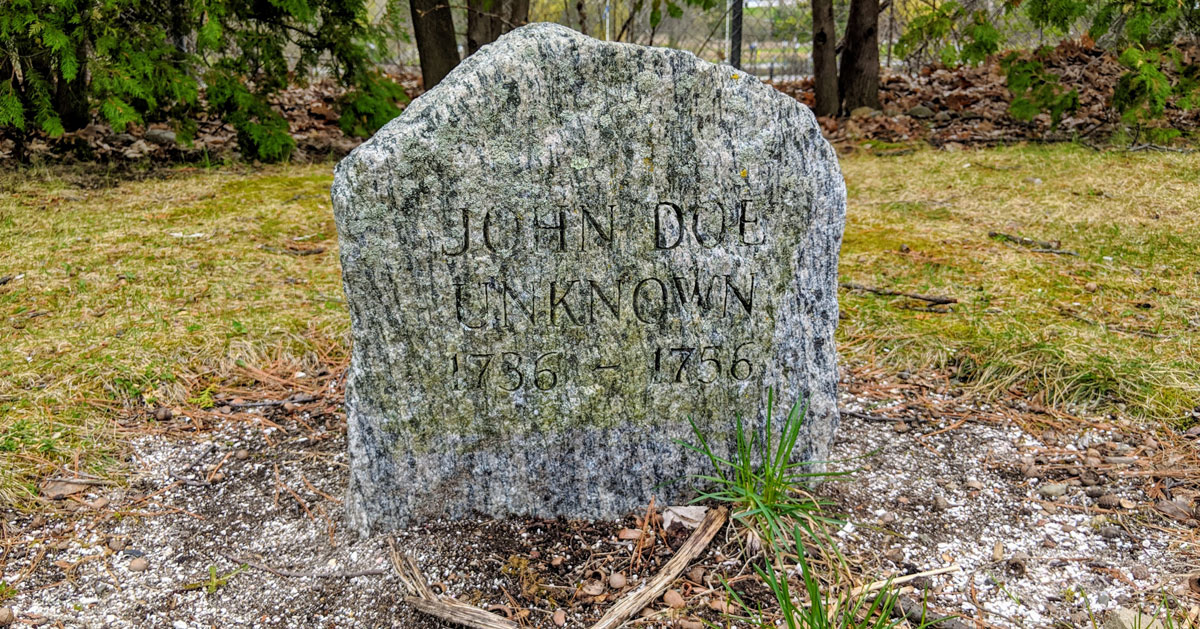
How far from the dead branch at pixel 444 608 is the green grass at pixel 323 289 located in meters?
1.31

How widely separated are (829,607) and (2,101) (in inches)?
229

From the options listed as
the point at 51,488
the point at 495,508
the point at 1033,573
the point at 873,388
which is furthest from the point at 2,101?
the point at 1033,573

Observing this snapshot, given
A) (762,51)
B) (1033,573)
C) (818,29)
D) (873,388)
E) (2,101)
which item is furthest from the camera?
(762,51)

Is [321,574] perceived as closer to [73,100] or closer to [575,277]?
[575,277]

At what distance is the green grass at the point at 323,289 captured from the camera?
128 inches

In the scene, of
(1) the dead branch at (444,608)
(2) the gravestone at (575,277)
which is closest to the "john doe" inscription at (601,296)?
(2) the gravestone at (575,277)

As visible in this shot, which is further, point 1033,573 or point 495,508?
point 495,508

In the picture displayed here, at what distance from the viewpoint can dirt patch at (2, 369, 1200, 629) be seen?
2.28m

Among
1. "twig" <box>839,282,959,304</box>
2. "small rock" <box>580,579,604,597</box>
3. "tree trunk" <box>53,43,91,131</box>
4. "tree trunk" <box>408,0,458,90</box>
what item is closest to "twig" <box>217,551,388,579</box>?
"small rock" <box>580,579,604,597</box>

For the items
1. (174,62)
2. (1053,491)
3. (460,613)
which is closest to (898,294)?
(1053,491)

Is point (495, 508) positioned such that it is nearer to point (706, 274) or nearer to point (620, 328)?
point (620, 328)

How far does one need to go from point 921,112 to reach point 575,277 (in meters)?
7.07

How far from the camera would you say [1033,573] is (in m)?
2.38

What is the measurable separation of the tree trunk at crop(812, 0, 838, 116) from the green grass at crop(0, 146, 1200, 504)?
2.11m
